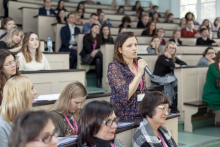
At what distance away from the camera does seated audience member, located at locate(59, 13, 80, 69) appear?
472cm

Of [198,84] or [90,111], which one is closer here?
[90,111]

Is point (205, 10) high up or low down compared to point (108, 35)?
up

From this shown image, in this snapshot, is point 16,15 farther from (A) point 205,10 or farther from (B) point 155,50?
(A) point 205,10

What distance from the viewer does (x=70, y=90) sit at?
1.71 meters

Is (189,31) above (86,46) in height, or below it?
above

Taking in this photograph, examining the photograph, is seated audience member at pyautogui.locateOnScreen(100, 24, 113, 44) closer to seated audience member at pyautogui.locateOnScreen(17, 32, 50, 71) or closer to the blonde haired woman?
seated audience member at pyautogui.locateOnScreen(17, 32, 50, 71)

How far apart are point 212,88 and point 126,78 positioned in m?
2.36

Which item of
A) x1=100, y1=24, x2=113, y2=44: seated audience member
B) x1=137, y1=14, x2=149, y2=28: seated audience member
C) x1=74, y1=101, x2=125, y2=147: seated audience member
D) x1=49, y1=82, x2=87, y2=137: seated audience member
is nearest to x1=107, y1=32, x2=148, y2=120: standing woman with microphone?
x1=49, y1=82, x2=87, y2=137: seated audience member

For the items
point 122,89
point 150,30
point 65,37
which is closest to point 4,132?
point 122,89

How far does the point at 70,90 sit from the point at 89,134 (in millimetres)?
514

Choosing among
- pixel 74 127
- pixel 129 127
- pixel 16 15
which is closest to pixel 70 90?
pixel 74 127

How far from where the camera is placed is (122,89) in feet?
5.53

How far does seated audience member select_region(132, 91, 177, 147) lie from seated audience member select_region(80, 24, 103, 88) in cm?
249

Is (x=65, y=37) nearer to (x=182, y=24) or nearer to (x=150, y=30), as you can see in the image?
(x=150, y=30)
